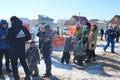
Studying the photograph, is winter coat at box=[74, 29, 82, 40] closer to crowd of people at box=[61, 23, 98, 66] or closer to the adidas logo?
crowd of people at box=[61, 23, 98, 66]

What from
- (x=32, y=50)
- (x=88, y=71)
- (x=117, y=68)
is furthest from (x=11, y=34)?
(x=117, y=68)

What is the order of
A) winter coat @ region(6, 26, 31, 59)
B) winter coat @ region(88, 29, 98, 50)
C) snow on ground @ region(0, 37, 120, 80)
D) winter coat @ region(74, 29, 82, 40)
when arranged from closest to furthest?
winter coat @ region(6, 26, 31, 59) → snow on ground @ region(0, 37, 120, 80) → winter coat @ region(88, 29, 98, 50) → winter coat @ region(74, 29, 82, 40)

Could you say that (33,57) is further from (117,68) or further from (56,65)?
(117,68)

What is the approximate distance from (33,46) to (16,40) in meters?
1.39

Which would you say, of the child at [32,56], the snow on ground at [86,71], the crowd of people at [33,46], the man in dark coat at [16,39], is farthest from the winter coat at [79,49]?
the man in dark coat at [16,39]

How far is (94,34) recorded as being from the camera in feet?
40.1

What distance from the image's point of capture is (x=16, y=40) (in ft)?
25.7

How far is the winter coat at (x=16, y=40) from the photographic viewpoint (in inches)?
307

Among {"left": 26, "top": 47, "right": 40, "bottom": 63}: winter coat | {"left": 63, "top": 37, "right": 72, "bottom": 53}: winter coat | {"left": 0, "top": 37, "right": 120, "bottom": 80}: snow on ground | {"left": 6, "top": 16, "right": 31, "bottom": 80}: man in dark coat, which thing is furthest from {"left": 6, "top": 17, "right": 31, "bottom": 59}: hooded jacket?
{"left": 63, "top": 37, "right": 72, "bottom": 53}: winter coat

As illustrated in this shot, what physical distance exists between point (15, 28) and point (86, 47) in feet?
16.7

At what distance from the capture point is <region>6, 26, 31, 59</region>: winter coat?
25.6ft

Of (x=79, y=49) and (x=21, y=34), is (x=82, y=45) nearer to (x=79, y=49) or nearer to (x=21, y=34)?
(x=79, y=49)

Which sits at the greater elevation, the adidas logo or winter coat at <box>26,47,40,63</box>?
the adidas logo

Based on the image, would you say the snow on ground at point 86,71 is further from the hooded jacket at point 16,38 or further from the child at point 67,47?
the hooded jacket at point 16,38
